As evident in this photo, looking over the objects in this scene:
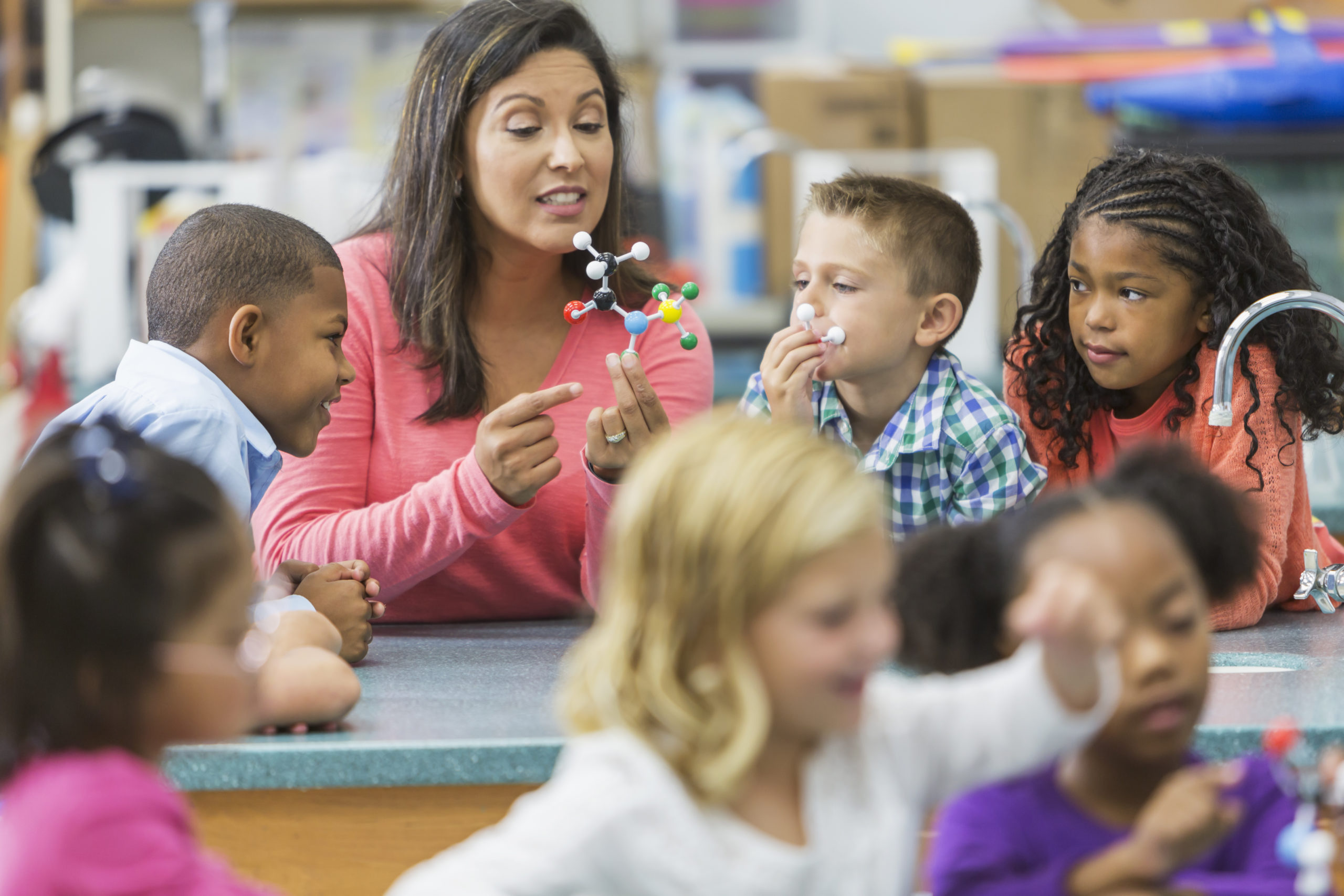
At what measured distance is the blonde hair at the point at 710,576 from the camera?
30.3 inches

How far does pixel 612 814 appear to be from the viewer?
0.76 m

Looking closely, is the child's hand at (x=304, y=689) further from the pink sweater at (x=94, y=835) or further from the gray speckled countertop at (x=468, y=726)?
the pink sweater at (x=94, y=835)

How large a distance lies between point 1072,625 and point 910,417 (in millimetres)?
800

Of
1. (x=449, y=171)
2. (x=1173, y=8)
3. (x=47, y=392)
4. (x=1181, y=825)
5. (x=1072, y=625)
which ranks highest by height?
(x=1173, y=8)

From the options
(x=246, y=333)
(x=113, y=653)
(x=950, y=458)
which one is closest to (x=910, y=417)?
(x=950, y=458)

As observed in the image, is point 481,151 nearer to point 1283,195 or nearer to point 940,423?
point 940,423

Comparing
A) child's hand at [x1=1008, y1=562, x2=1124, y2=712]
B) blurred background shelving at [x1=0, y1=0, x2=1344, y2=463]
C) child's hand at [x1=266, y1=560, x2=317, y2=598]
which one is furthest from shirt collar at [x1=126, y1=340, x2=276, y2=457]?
blurred background shelving at [x1=0, y1=0, x2=1344, y2=463]

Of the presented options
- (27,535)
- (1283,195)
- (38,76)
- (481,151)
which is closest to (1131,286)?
(481,151)

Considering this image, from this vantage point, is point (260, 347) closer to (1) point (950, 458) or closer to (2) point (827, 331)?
(2) point (827, 331)

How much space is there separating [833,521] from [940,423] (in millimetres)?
797

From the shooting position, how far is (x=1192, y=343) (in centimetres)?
153

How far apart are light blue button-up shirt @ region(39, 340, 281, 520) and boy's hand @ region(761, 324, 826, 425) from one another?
0.48 metres

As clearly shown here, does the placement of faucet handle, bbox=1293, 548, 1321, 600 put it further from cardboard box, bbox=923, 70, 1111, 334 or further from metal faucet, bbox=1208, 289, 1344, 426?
cardboard box, bbox=923, 70, 1111, 334

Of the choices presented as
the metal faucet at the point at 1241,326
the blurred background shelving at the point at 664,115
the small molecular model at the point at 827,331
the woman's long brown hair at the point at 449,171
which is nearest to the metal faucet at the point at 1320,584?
the metal faucet at the point at 1241,326
